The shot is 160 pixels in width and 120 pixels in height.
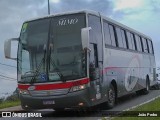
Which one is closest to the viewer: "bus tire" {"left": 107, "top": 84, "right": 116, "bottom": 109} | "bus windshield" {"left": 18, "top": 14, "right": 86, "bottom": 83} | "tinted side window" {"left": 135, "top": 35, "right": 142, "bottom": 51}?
"bus windshield" {"left": 18, "top": 14, "right": 86, "bottom": 83}

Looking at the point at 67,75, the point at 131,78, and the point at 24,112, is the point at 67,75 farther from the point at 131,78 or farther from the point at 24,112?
the point at 131,78

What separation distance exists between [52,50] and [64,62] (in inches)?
25.8

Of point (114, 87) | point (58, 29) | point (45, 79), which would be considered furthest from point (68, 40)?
point (114, 87)

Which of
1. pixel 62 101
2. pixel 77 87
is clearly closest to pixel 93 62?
pixel 77 87

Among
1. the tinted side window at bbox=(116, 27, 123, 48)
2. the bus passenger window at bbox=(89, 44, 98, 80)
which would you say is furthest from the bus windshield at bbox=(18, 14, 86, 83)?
the tinted side window at bbox=(116, 27, 123, 48)

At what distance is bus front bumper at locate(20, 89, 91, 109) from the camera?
13.8 metres

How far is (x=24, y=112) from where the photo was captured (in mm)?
17125

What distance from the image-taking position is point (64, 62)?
46.2ft

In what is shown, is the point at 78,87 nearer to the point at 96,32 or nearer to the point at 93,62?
the point at 93,62

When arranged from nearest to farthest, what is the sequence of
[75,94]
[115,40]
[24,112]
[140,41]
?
[75,94] → [24,112] → [115,40] → [140,41]

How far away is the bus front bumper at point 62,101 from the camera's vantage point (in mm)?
13828

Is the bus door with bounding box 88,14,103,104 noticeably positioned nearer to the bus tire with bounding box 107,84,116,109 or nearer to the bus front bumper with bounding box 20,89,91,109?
the bus front bumper with bounding box 20,89,91,109

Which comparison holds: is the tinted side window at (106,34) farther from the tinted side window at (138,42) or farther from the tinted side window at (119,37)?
the tinted side window at (138,42)

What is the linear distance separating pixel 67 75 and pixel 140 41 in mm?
11274
